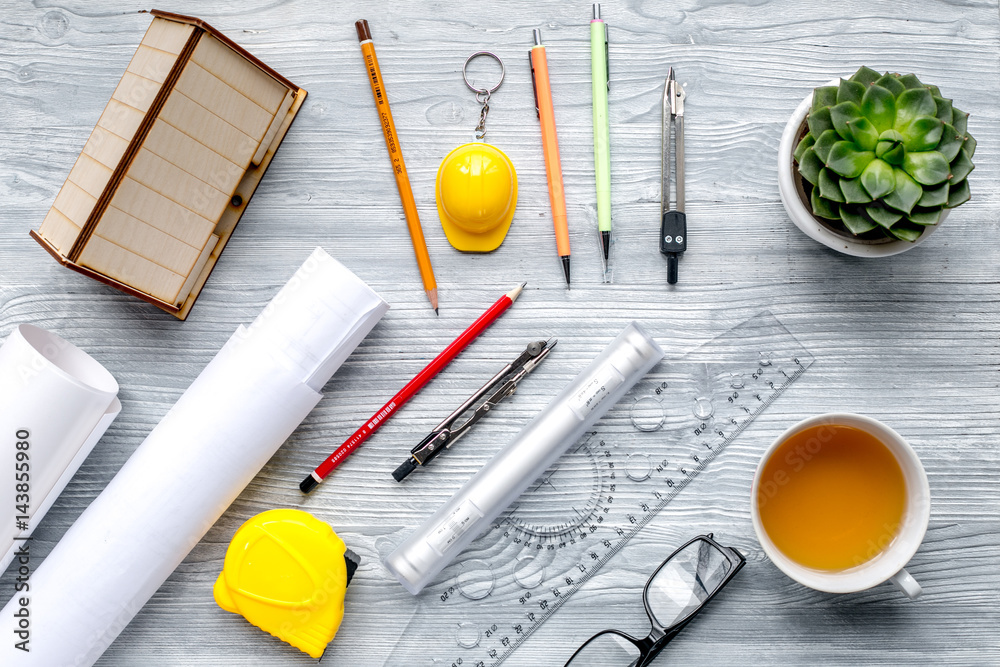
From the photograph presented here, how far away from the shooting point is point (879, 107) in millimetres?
614

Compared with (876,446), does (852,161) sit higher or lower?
higher

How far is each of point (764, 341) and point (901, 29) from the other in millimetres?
427

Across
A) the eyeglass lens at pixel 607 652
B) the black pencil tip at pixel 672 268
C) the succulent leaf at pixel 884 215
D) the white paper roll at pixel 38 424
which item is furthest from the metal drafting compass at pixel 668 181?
the white paper roll at pixel 38 424

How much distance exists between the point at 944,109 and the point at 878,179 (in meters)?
0.09

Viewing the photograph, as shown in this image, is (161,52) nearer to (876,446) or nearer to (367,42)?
(367,42)

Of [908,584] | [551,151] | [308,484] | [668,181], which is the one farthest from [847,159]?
[308,484]

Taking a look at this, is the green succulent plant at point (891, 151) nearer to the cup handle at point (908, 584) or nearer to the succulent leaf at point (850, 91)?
the succulent leaf at point (850, 91)

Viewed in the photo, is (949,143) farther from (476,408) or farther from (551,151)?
(476,408)

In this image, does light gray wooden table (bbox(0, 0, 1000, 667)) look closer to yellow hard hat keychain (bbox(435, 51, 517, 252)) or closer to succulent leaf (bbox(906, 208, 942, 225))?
yellow hard hat keychain (bbox(435, 51, 517, 252))

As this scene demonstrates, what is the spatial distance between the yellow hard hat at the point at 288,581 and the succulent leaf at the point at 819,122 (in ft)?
2.23

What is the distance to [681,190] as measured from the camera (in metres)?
0.78

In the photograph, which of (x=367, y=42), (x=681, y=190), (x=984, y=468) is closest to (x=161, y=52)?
(x=367, y=42)

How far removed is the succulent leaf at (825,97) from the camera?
0.63 meters

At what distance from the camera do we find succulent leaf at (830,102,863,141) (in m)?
0.61
